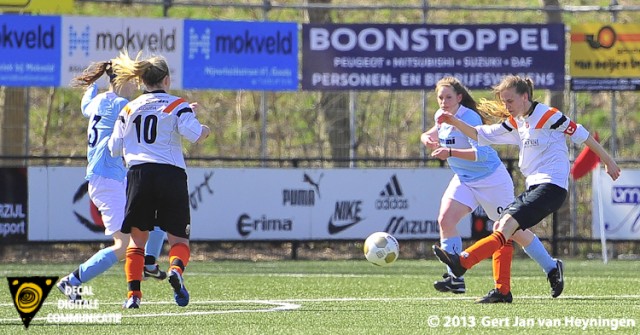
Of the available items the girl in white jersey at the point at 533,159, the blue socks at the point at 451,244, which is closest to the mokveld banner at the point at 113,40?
the blue socks at the point at 451,244

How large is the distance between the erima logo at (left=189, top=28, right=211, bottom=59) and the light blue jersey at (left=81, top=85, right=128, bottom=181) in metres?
7.57

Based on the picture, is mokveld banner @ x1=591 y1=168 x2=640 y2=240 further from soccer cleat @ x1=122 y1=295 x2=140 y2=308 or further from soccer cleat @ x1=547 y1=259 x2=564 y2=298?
soccer cleat @ x1=122 y1=295 x2=140 y2=308

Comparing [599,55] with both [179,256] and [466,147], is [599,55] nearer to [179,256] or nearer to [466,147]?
[466,147]

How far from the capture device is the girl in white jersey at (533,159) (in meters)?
9.82

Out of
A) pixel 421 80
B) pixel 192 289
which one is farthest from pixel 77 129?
pixel 192 289

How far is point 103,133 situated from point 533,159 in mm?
3601

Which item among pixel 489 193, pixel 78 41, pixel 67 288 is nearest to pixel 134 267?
pixel 67 288

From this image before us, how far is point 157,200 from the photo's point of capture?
9.41 m

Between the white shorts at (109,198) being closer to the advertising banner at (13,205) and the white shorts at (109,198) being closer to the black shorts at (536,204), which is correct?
the black shorts at (536,204)

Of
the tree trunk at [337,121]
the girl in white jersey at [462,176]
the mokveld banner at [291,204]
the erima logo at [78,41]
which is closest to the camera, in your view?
the girl in white jersey at [462,176]

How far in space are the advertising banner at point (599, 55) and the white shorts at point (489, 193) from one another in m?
8.35

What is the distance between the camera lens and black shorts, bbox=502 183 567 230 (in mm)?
9844

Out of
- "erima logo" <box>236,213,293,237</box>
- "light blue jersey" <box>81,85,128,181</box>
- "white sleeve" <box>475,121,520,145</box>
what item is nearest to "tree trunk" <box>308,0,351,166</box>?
"erima logo" <box>236,213,293,237</box>

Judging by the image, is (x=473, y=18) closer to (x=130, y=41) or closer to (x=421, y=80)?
(x=421, y=80)
